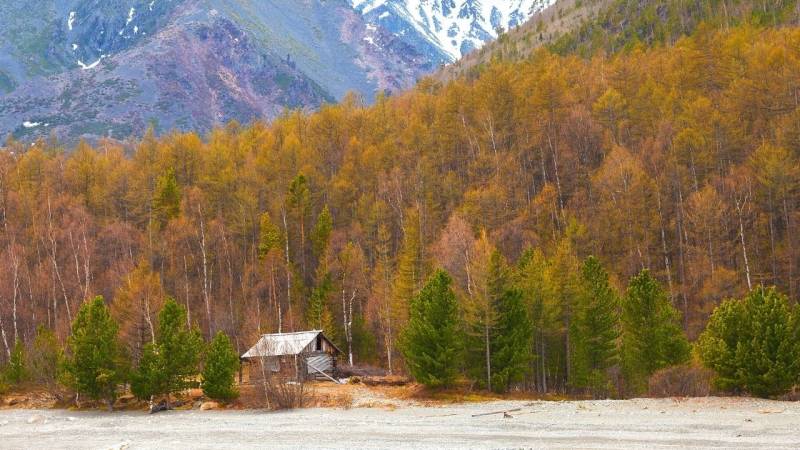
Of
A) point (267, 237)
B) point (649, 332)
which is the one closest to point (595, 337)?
point (649, 332)

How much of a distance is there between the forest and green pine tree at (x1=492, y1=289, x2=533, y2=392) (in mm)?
178

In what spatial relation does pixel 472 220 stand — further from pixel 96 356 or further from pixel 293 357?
pixel 96 356

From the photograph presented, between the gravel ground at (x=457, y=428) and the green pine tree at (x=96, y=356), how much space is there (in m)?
4.64

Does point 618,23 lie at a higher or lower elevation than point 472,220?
higher

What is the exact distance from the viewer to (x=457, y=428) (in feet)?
108

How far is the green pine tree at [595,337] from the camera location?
45.7 meters

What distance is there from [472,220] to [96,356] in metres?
33.3

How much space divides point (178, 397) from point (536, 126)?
46.0 m

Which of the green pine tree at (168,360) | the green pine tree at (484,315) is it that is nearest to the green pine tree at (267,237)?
the green pine tree at (168,360)

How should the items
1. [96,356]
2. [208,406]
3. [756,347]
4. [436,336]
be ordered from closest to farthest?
[756,347] → [436,336] → [208,406] → [96,356]

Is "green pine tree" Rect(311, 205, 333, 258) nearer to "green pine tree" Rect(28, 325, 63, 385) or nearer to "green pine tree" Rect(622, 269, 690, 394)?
"green pine tree" Rect(28, 325, 63, 385)

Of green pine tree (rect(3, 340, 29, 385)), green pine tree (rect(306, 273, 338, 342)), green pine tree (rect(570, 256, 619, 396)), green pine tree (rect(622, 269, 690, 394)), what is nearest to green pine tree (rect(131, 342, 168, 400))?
green pine tree (rect(3, 340, 29, 385))

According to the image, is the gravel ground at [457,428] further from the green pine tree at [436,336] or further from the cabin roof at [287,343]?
the cabin roof at [287,343]

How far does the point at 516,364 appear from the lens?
44656 millimetres
